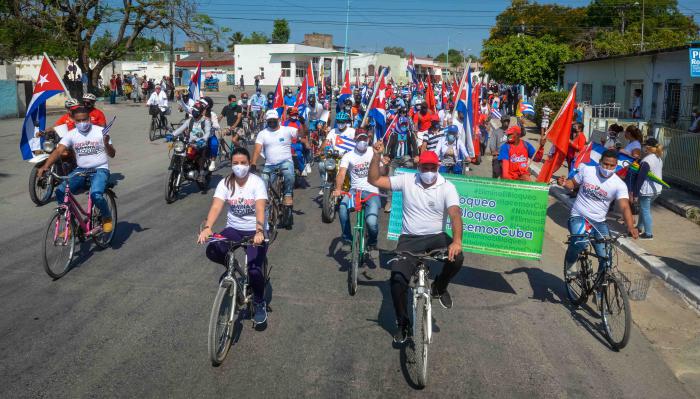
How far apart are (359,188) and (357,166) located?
0.33m

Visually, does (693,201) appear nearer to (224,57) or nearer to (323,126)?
(323,126)

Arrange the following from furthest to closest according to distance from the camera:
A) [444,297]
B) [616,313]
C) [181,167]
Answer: [181,167] → [444,297] → [616,313]

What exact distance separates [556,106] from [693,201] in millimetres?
18681

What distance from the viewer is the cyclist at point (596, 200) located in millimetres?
7062

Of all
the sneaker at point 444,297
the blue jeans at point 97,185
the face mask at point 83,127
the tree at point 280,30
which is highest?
the tree at point 280,30

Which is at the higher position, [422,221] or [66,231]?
[422,221]

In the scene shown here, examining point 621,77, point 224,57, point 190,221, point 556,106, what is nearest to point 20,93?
point 190,221

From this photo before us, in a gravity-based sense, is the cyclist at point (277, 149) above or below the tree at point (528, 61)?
below

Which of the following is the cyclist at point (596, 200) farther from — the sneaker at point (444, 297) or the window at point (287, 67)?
the window at point (287, 67)

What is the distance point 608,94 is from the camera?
1246 inches

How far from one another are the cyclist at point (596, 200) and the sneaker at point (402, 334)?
97.0 inches

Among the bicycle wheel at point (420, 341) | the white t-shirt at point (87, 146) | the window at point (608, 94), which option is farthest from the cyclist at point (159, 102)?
the window at point (608, 94)

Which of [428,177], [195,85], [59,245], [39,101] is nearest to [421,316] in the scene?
[428,177]

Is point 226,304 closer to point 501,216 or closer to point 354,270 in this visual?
point 354,270
